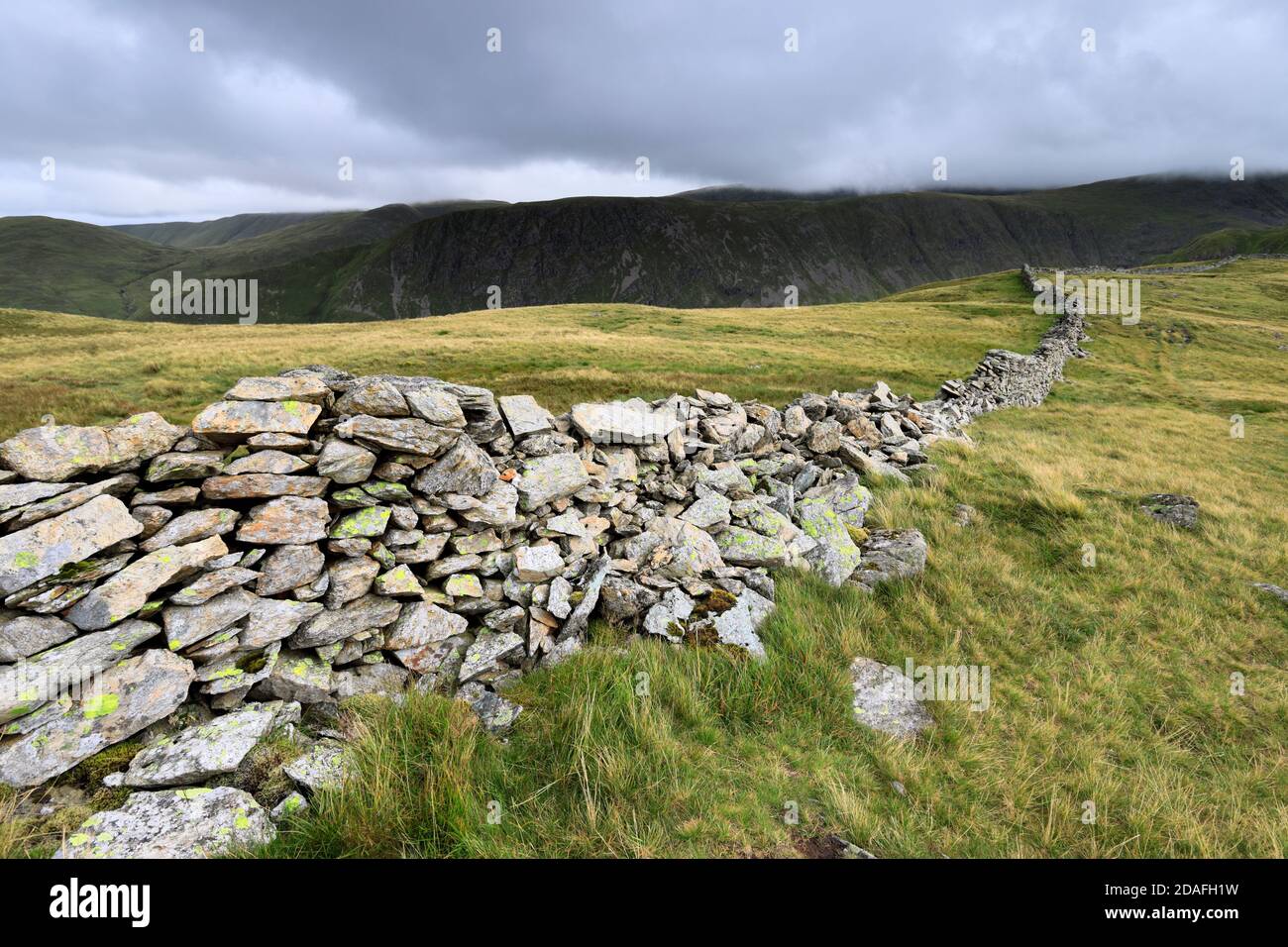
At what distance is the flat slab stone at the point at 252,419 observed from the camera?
6254 millimetres

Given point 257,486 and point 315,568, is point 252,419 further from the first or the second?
point 315,568

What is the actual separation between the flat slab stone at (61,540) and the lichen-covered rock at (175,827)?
2274mm

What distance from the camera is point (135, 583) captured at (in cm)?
508

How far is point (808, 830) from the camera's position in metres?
4.23

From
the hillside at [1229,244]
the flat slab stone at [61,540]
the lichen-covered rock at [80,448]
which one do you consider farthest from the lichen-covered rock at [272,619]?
the hillside at [1229,244]

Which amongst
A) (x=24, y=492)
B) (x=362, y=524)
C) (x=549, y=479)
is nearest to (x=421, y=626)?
(x=362, y=524)

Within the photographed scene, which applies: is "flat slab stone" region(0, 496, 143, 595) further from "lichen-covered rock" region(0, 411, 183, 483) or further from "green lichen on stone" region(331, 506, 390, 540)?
"green lichen on stone" region(331, 506, 390, 540)

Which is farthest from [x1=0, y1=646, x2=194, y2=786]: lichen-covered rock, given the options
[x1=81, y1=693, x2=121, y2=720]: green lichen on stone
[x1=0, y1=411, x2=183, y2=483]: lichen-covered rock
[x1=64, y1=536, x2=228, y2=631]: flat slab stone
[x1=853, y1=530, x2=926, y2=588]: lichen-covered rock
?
[x1=853, y1=530, x2=926, y2=588]: lichen-covered rock

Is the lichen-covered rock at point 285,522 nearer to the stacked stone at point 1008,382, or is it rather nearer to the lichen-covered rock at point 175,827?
the lichen-covered rock at point 175,827

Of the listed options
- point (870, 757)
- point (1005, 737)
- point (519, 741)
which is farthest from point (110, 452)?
point (1005, 737)

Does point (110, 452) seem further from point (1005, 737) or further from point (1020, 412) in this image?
point (1020, 412)

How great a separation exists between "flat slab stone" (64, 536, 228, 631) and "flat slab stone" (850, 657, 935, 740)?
7106 mm

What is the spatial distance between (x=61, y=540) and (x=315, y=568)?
2.07 metres

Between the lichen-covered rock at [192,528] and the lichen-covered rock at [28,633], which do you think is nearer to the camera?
the lichen-covered rock at [28,633]
